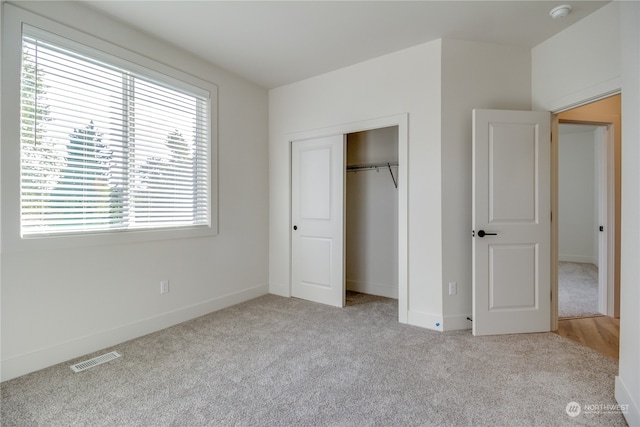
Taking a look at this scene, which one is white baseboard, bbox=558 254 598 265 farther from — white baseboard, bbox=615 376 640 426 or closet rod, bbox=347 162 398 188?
white baseboard, bbox=615 376 640 426

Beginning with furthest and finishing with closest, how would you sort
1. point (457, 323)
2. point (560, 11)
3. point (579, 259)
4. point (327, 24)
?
point (579, 259) < point (457, 323) < point (327, 24) < point (560, 11)

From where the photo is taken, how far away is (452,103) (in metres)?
2.84

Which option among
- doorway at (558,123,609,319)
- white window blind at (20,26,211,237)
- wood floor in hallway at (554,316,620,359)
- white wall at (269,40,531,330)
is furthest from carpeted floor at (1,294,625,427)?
doorway at (558,123,609,319)

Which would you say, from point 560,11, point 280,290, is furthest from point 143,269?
point 560,11

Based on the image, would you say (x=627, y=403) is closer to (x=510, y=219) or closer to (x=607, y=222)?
(x=510, y=219)

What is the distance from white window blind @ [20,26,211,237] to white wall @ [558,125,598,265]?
22.2 feet

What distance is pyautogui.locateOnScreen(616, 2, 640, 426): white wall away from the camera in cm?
157

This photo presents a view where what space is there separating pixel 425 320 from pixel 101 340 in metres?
2.87

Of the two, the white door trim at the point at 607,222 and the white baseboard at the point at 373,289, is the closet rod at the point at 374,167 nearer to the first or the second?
the white baseboard at the point at 373,289

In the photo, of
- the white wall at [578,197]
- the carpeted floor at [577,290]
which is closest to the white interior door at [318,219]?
the carpeted floor at [577,290]

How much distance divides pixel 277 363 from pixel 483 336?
1.85 m

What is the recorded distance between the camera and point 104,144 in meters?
2.48

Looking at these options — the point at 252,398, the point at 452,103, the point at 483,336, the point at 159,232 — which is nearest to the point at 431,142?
the point at 452,103

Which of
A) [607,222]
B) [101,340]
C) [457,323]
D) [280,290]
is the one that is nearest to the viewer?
[101,340]
